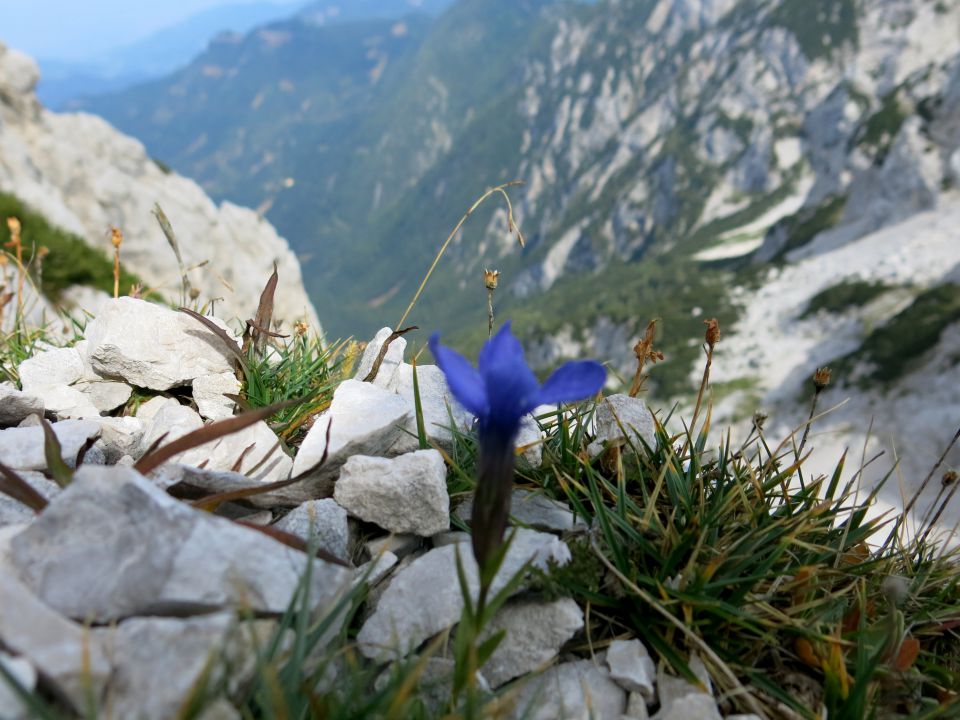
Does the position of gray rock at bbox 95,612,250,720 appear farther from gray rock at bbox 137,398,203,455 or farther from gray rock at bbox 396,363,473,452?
gray rock at bbox 396,363,473,452

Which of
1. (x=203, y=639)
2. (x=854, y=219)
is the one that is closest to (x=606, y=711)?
(x=203, y=639)

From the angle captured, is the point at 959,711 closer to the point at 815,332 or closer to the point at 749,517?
the point at 749,517

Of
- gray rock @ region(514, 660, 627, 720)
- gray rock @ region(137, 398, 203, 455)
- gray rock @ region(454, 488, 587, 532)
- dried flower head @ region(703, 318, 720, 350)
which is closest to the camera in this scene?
gray rock @ region(514, 660, 627, 720)

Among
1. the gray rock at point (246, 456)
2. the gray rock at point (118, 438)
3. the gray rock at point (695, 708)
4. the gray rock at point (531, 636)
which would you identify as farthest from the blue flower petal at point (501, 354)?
the gray rock at point (118, 438)

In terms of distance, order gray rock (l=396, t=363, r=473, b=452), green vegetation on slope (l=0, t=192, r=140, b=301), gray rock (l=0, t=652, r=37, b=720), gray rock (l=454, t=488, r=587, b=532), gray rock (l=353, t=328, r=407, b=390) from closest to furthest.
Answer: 1. gray rock (l=0, t=652, r=37, b=720)
2. gray rock (l=454, t=488, r=587, b=532)
3. gray rock (l=396, t=363, r=473, b=452)
4. gray rock (l=353, t=328, r=407, b=390)
5. green vegetation on slope (l=0, t=192, r=140, b=301)

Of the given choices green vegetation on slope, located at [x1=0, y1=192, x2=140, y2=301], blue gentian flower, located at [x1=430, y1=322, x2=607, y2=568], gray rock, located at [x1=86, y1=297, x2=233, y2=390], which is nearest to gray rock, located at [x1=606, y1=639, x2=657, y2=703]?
blue gentian flower, located at [x1=430, y1=322, x2=607, y2=568]

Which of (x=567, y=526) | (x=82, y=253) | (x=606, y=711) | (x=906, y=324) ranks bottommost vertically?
(x=606, y=711)
